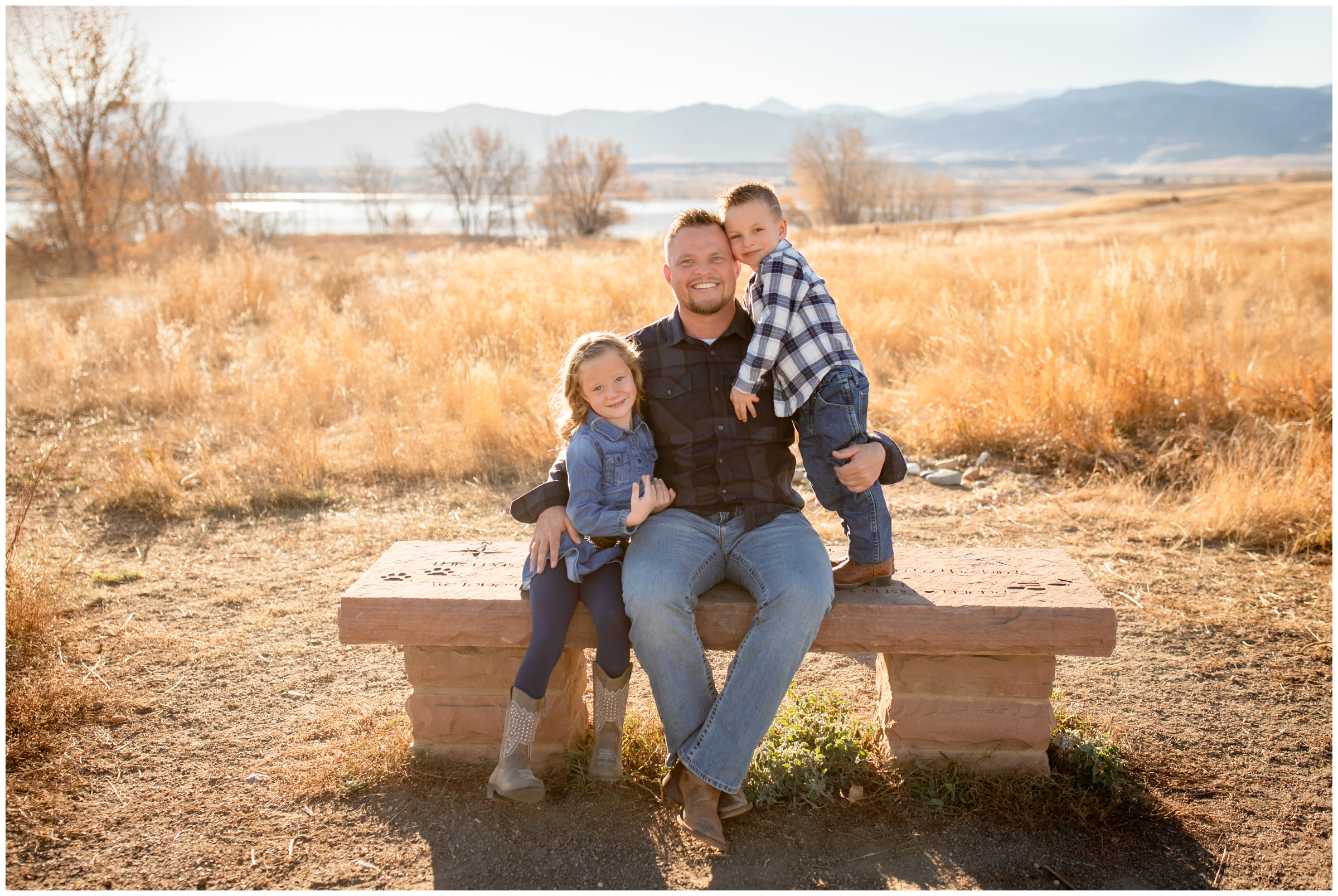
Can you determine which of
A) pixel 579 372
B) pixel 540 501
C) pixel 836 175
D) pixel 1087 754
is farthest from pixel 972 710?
pixel 836 175

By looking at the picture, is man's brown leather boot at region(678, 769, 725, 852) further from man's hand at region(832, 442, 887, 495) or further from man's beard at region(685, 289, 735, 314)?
man's beard at region(685, 289, 735, 314)

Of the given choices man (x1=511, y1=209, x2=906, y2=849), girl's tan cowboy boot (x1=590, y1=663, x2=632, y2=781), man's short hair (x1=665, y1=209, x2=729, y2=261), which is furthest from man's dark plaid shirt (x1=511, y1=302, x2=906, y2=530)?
girl's tan cowboy boot (x1=590, y1=663, x2=632, y2=781)

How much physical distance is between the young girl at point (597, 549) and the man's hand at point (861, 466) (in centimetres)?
57

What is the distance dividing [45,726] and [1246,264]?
14.0 meters

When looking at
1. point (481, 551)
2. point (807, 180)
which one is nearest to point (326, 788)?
point (481, 551)

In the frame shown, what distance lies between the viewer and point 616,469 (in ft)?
8.78

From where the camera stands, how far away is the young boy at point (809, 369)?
2.68m

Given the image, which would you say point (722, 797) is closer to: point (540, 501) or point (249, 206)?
point (540, 501)

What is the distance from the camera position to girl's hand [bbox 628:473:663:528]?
2.58m

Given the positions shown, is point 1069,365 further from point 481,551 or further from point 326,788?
point 326,788

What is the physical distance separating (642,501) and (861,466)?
0.70 meters

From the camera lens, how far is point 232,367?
7703 mm

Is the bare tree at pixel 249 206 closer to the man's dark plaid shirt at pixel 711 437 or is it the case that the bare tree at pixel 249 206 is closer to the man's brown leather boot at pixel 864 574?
the man's dark plaid shirt at pixel 711 437

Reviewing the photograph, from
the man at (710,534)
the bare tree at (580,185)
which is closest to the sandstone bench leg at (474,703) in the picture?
the man at (710,534)
